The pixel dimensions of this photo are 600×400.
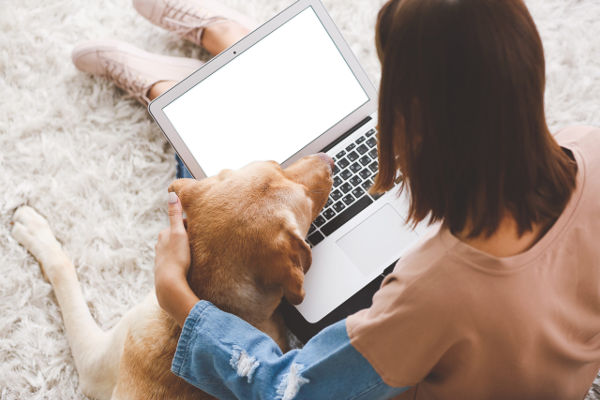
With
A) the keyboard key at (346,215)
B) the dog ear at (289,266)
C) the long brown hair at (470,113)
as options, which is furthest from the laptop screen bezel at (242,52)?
the long brown hair at (470,113)

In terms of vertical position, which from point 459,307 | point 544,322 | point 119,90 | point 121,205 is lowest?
point 544,322

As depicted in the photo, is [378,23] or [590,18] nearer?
[378,23]

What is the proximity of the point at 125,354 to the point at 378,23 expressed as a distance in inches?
43.5

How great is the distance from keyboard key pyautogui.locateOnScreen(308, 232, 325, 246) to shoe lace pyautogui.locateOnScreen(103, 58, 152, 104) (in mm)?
893

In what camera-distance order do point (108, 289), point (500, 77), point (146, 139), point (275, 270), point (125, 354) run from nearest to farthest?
point (500, 77) → point (275, 270) → point (125, 354) → point (108, 289) → point (146, 139)

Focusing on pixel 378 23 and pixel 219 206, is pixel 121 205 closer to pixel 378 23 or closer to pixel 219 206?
pixel 219 206

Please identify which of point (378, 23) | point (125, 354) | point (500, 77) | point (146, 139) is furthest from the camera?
point (146, 139)

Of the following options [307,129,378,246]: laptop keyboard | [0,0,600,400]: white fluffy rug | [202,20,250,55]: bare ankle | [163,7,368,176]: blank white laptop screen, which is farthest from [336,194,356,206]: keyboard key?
Result: [202,20,250,55]: bare ankle

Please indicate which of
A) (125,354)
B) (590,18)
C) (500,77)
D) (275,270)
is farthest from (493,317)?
(590,18)

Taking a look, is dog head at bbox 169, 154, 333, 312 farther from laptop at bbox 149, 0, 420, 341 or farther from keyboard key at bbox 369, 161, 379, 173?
keyboard key at bbox 369, 161, 379, 173

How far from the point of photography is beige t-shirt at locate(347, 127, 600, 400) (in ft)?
2.81

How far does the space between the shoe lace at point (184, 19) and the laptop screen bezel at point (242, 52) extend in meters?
0.57

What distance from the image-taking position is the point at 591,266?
916 millimetres

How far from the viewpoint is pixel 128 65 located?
1915 millimetres
